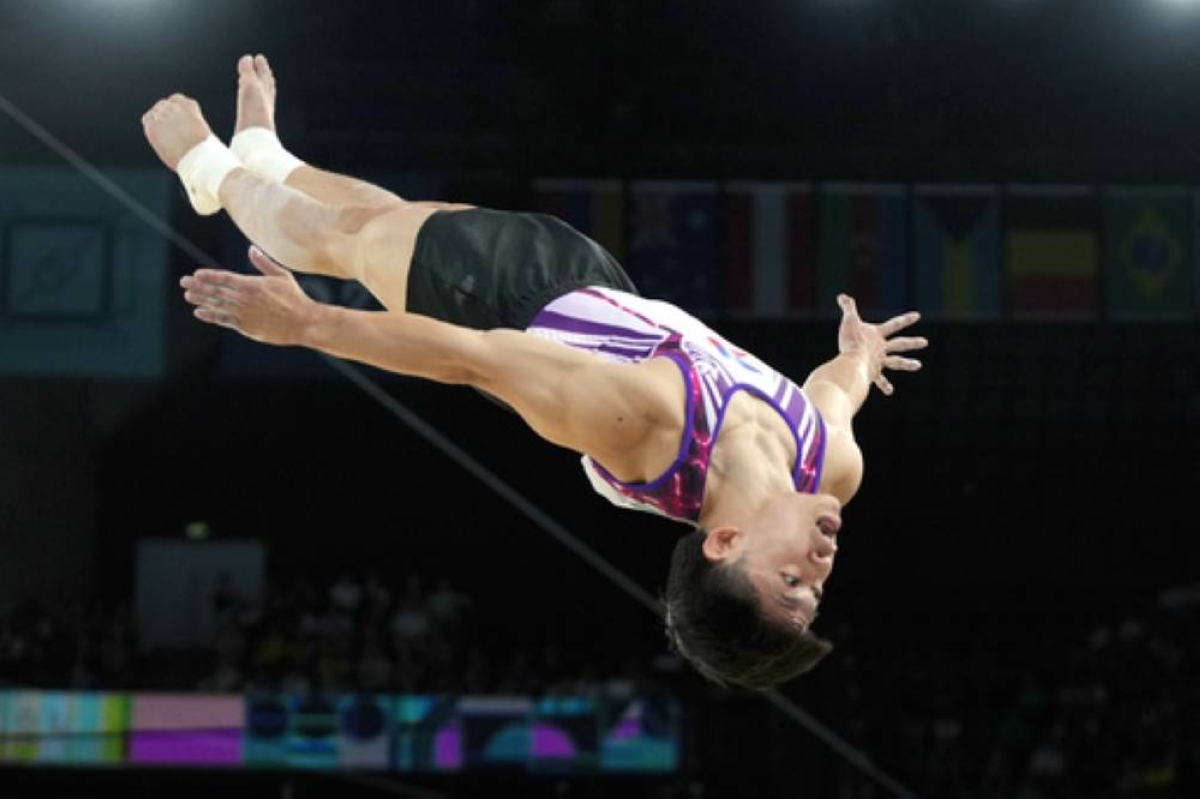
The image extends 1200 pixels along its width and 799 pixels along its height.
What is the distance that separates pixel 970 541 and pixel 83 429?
6.92 meters

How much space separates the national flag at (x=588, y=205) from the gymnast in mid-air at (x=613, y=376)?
7.64 metres

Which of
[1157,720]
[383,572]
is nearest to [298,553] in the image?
[383,572]

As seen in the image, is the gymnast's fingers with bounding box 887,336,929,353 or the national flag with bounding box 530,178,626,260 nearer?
the gymnast's fingers with bounding box 887,336,929,353

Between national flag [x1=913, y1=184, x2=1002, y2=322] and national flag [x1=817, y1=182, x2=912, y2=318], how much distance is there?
112 millimetres

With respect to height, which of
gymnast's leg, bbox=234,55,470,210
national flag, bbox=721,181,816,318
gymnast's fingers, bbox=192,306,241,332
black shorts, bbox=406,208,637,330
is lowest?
gymnast's fingers, bbox=192,306,241,332

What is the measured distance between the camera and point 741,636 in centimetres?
374

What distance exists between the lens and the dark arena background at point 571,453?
37.6 feet

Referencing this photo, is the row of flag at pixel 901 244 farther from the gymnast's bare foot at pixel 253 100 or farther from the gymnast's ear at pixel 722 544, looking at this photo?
the gymnast's ear at pixel 722 544

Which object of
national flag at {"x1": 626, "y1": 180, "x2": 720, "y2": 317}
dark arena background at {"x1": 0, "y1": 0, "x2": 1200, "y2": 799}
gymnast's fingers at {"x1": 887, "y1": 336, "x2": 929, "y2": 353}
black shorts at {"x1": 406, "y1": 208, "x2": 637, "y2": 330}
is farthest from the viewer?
national flag at {"x1": 626, "y1": 180, "x2": 720, "y2": 317}

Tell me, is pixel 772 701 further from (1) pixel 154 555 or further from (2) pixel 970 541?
(1) pixel 154 555

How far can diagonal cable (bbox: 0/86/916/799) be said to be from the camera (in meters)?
11.5

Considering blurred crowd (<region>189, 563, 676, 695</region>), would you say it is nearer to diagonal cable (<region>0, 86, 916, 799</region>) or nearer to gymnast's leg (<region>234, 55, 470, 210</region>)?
diagonal cable (<region>0, 86, 916, 799</region>)

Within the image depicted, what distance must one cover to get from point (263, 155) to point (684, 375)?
5.22 ft

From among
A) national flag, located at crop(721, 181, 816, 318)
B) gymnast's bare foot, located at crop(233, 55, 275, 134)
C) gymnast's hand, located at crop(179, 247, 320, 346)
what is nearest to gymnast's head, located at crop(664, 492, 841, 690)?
gymnast's hand, located at crop(179, 247, 320, 346)
